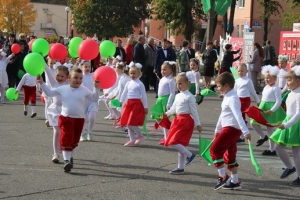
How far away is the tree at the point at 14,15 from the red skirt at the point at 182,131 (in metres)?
68.8

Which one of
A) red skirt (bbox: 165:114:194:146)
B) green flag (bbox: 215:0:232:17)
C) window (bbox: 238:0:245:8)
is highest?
window (bbox: 238:0:245:8)

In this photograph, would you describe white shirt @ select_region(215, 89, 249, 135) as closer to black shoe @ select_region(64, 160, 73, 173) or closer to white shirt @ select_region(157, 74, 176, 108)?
black shoe @ select_region(64, 160, 73, 173)

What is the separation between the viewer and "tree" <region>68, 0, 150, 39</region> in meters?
67.7

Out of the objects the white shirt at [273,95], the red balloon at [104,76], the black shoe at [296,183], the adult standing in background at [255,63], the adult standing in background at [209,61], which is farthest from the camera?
the adult standing in background at [255,63]

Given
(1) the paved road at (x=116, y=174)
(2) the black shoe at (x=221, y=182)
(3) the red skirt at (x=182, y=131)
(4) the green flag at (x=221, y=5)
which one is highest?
(4) the green flag at (x=221, y=5)

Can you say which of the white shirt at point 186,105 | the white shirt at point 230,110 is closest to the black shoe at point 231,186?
the white shirt at point 230,110

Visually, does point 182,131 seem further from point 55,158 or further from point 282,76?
point 282,76

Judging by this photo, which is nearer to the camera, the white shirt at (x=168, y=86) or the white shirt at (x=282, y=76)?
the white shirt at (x=168, y=86)

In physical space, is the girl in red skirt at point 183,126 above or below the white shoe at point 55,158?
above

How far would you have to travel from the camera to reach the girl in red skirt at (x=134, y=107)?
1142 cm

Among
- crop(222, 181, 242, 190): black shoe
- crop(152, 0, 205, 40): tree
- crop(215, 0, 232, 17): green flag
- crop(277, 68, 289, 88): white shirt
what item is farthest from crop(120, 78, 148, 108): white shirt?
crop(152, 0, 205, 40): tree

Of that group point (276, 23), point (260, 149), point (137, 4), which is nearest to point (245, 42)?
point (260, 149)

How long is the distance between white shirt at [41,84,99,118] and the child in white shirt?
6.41 ft

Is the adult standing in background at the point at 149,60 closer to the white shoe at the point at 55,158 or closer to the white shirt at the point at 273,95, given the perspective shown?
the white shirt at the point at 273,95
